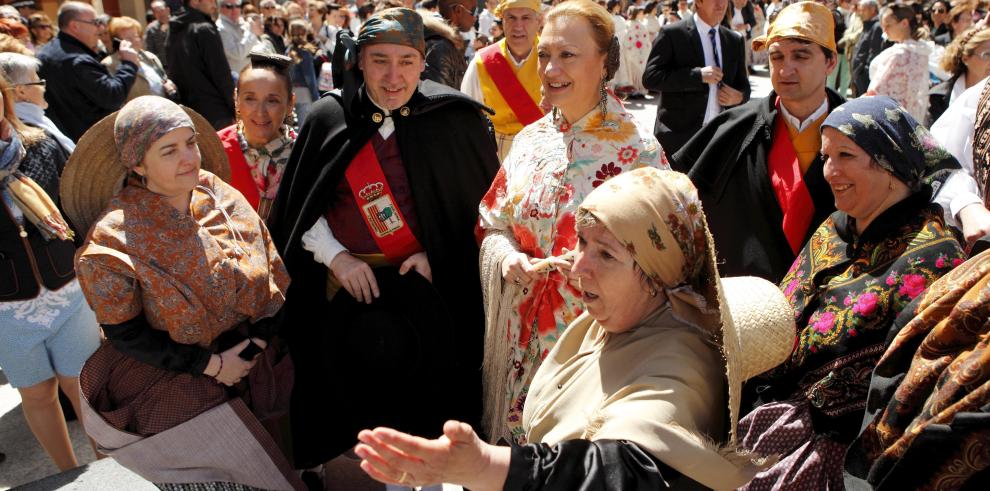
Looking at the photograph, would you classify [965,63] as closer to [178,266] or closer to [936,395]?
[936,395]

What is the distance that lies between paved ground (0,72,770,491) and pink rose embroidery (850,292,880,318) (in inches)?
55.2

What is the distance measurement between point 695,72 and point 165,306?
4.18 m

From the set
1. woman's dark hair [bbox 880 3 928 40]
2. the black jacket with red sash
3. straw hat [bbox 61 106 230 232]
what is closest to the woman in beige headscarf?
the black jacket with red sash

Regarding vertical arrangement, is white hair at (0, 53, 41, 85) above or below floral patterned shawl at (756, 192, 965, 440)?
above

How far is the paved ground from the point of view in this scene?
3379mm

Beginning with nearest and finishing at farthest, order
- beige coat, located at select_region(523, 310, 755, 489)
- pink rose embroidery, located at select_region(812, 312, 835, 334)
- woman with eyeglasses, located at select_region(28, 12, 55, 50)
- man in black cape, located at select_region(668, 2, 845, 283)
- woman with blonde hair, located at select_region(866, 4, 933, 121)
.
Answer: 1. beige coat, located at select_region(523, 310, 755, 489)
2. pink rose embroidery, located at select_region(812, 312, 835, 334)
3. man in black cape, located at select_region(668, 2, 845, 283)
4. woman with blonde hair, located at select_region(866, 4, 933, 121)
5. woman with eyeglasses, located at select_region(28, 12, 55, 50)

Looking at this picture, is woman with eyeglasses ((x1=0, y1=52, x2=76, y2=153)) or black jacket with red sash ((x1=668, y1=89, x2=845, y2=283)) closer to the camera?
black jacket with red sash ((x1=668, y1=89, x2=845, y2=283))

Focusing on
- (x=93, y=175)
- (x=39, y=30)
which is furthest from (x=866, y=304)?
(x=39, y=30)

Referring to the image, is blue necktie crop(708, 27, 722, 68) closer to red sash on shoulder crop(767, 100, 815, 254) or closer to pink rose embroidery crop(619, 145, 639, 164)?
red sash on shoulder crop(767, 100, 815, 254)

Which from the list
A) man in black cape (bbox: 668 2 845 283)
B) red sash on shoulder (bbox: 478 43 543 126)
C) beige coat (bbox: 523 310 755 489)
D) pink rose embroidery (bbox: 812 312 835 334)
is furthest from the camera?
red sash on shoulder (bbox: 478 43 543 126)

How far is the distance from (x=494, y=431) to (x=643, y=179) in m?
1.58

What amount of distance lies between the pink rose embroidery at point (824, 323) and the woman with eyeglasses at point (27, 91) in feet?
11.4

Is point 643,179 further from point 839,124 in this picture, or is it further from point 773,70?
point 773,70

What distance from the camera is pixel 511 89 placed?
5.18 metres
